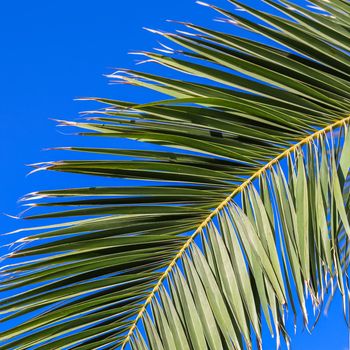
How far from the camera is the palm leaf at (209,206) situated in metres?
2.19

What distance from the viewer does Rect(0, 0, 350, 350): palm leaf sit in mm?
2186

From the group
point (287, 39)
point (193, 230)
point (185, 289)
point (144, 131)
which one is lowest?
point (185, 289)

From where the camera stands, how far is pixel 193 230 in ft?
7.64

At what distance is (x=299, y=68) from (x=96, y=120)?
0.60 meters

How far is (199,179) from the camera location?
229 cm

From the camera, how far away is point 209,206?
230 cm

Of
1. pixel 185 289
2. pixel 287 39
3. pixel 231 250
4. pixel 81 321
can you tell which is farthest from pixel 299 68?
pixel 81 321

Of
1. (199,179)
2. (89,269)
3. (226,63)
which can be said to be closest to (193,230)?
(199,179)

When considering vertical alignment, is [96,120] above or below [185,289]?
above

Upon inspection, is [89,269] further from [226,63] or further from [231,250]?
[226,63]

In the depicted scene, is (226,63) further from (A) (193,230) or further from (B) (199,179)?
(A) (193,230)

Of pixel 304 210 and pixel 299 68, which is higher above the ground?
pixel 299 68

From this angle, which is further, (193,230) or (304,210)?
(193,230)

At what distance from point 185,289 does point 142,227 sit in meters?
0.21
